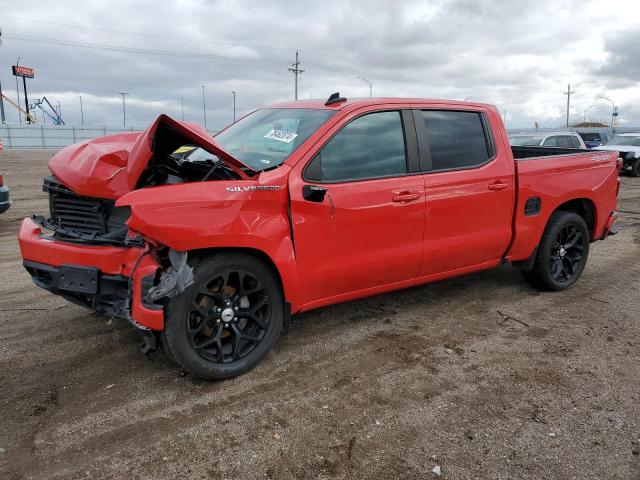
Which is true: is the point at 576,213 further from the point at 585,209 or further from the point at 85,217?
the point at 85,217

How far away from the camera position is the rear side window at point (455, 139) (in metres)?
4.34

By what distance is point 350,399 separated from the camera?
328 cm

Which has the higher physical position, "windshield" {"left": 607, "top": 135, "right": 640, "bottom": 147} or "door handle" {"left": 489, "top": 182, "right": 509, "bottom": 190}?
"windshield" {"left": 607, "top": 135, "right": 640, "bottom": 147}

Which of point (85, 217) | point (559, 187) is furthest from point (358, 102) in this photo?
point (559, 187)

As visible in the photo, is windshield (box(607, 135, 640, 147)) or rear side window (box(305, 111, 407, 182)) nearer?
rear side window (box(305, 111, 407, 182))

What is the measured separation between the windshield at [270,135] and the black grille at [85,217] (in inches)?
38.7

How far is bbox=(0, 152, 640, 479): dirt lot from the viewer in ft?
8.87

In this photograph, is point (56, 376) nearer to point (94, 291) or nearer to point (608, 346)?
point (94, 291)

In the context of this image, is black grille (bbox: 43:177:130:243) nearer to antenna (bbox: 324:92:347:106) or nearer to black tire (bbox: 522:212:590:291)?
antenna (bbox: 324:92:347:106)

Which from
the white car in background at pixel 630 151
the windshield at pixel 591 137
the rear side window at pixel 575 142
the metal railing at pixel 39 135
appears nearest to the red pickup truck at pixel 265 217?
the rear side window at pixel 575 142

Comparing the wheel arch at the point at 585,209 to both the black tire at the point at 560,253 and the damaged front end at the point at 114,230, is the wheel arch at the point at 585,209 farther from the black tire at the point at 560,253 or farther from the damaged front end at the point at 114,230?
the damaged front end at the point at 114,230

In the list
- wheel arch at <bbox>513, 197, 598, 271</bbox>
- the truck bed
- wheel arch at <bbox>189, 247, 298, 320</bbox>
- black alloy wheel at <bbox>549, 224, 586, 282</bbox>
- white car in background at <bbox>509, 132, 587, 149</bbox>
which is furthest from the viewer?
white car in background at <bbox>509, 132, 587, 149</bbox>

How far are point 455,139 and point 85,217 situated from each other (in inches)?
118

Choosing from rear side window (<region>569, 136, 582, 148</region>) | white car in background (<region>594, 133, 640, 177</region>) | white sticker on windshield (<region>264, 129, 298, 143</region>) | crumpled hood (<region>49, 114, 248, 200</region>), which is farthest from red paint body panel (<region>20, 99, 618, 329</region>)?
white car in background (<region>594, 133, 640, 177</region>)
